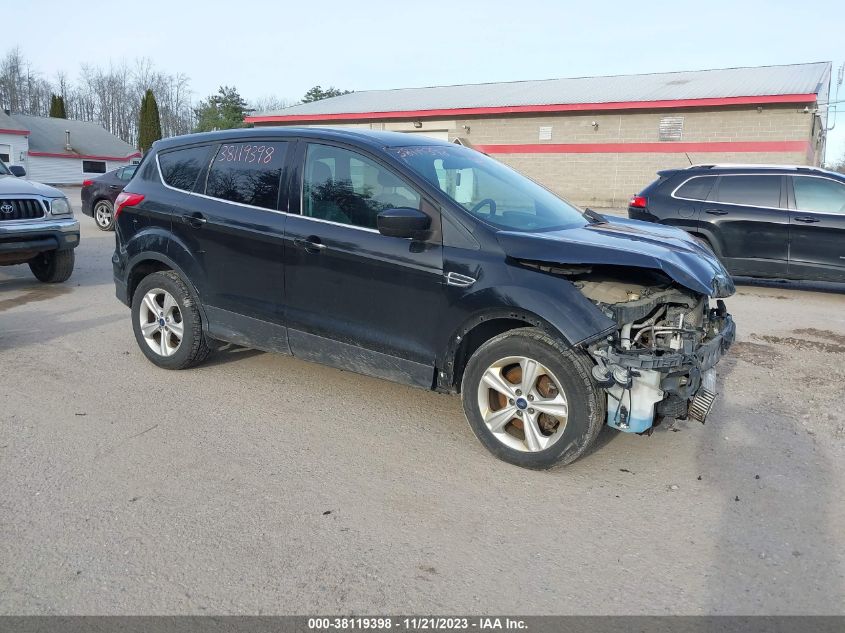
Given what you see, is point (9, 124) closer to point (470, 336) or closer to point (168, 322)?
point (168, 322)

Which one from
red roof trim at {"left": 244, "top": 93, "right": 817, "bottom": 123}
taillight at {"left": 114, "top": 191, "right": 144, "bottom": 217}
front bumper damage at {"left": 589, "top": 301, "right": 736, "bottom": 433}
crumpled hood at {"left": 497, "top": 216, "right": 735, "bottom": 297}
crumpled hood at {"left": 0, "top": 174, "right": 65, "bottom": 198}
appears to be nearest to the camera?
front bumper damage at {"left": 589, "top": 301, "right": 736, "bottom": 433}

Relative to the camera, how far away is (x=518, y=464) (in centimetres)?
389

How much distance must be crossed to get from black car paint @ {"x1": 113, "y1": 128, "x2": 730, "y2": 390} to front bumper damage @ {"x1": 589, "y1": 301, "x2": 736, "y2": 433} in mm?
190

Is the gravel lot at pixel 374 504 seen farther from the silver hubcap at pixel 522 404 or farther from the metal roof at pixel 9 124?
the metal roof at pixel 9 124

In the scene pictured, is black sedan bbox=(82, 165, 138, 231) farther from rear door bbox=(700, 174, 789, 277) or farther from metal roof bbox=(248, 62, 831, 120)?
metal roof bbox=(248, 62, 831, 120)

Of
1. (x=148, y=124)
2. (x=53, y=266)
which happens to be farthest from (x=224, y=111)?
(x=53, y=266)

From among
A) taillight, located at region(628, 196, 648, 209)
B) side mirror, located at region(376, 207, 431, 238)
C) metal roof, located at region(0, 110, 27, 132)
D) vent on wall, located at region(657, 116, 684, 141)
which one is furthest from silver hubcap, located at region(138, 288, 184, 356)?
metal roof, located at region(0, 110, 27, 132)

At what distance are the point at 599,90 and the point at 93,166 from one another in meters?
36.3

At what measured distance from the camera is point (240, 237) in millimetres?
4910

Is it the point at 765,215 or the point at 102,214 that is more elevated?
the point at 765,215

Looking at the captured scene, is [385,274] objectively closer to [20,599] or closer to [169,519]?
[169,519]

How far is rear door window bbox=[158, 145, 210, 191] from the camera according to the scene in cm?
535

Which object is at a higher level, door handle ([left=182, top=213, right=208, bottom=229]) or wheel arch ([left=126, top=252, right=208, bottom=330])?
door handle ([left=182, top=213, right=208, bottom=229])

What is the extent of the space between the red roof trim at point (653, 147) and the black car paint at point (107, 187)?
11.1 metres
